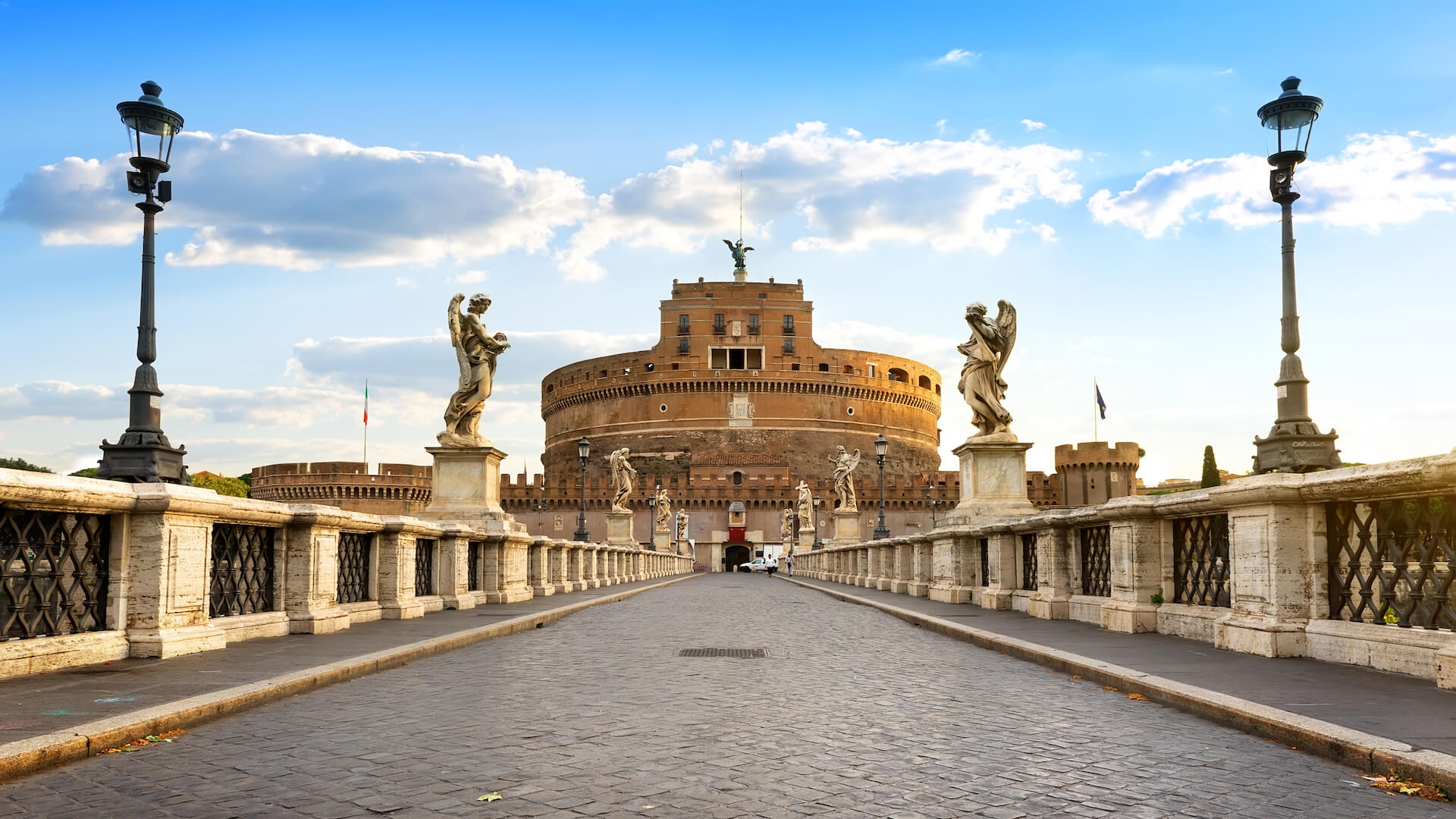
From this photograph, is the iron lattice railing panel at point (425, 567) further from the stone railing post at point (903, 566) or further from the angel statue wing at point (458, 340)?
the stone railing post at point (903, 566)

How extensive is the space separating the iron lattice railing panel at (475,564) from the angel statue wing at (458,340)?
238 centimetres

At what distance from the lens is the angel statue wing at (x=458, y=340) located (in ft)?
53.7

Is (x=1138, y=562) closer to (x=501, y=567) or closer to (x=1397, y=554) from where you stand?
(x=1397, y=554)

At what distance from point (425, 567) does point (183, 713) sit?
8.64 meters

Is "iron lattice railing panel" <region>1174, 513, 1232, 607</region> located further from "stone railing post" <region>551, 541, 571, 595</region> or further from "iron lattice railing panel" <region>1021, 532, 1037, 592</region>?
"stone railing post" <region>551, 541, 571, 595</region>

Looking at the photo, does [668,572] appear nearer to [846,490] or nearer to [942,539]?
[846,490]

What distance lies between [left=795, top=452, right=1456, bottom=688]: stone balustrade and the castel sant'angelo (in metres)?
76.1

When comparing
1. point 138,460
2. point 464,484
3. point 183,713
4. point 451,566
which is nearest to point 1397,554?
point 183,713

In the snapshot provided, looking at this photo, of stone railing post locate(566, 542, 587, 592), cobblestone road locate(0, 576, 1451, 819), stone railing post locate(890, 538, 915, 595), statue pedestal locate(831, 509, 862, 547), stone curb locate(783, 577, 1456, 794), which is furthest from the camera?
statue pedestal locate(831, 509, 862, 547)

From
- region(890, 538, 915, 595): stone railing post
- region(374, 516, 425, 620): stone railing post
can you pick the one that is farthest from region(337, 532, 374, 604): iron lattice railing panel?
region(890, 538, 915, 595): stone railing post

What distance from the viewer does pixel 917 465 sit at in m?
104

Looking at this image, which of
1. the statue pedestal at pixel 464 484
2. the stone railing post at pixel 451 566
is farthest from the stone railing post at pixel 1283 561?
the statue pedestal at pixel 464 484

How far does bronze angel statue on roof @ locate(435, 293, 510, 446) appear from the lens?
1630 cm

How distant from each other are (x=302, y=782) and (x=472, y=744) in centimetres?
93
